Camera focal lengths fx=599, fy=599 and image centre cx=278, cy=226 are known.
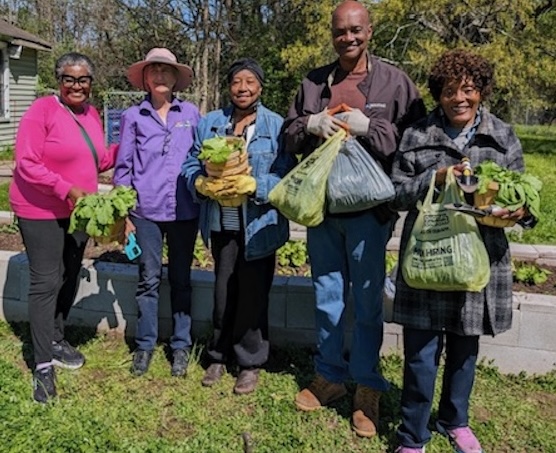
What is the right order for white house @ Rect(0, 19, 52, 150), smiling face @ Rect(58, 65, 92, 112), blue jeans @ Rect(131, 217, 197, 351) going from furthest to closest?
white house @ Rect(0, 19, 52, 150) → blue jeans @ Rect(131, 217, 197, 351) → smiling face @ Rect(58, 65, 92, 112)

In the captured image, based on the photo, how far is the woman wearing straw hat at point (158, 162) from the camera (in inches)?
128

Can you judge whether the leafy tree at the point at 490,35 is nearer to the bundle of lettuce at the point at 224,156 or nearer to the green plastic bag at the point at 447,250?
the bundle of lettuce at the point at 224,156

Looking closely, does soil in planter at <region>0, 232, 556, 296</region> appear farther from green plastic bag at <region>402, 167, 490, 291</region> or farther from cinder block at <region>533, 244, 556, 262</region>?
green plastic bag at <region>402, 167, 490, 291</region>

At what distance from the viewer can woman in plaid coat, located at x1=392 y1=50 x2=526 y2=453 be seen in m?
2.45

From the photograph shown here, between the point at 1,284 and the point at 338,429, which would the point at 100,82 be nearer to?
the point at 1,284

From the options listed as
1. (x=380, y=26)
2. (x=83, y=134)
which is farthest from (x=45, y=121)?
(x=380, y=26)

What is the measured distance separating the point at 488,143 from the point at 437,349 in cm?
91

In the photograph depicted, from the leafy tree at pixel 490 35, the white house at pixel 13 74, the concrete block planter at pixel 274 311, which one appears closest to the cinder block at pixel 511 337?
the concrete block planter at pixel 274 311

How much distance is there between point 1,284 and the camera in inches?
163

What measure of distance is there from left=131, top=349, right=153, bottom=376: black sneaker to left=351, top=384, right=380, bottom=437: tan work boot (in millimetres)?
1255

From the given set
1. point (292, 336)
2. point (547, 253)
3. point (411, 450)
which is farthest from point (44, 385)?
point (547, 253)

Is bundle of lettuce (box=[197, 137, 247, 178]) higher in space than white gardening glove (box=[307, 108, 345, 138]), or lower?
lower

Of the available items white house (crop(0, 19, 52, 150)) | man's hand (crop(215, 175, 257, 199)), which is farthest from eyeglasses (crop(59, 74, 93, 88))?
white house (crop(0, 19, 52, 150))

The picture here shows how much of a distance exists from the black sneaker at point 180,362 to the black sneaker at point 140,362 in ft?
0.50
